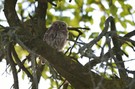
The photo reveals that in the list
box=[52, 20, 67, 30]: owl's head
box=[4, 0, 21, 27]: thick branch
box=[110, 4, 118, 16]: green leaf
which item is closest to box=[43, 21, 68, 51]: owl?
box=[52, 20, 67, 30]: owl's head

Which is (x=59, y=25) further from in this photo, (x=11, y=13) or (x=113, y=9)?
(x=11, y=13)

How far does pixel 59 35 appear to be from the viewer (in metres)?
6.70

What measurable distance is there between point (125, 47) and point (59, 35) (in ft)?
6.12

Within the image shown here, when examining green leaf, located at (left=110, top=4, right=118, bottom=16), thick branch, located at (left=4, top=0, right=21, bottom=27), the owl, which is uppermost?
thick branch, located at (left=4, top=0, right=21, bottom=27)

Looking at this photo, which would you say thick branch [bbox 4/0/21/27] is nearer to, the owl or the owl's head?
the owl

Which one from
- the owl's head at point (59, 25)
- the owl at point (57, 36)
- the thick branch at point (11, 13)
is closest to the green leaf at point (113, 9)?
the thick branch at point (11, 13)

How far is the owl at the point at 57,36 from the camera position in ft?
21.1

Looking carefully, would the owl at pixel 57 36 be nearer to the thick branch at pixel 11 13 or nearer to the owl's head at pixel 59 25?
the owl's head at pixel 59 25

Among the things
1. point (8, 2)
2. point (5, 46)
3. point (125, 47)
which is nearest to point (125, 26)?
point (125, 47)

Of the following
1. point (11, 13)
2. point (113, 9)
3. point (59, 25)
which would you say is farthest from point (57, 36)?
point (11, 13)

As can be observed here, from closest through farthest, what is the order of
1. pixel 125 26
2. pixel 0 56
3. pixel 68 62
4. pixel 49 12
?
pixel 68 62, pixel 0 56, pixel 125 26, pixel 49 12

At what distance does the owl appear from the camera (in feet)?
21.1

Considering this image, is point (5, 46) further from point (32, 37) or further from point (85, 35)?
point (85, 35)

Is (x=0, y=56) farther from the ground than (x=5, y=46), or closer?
closer
